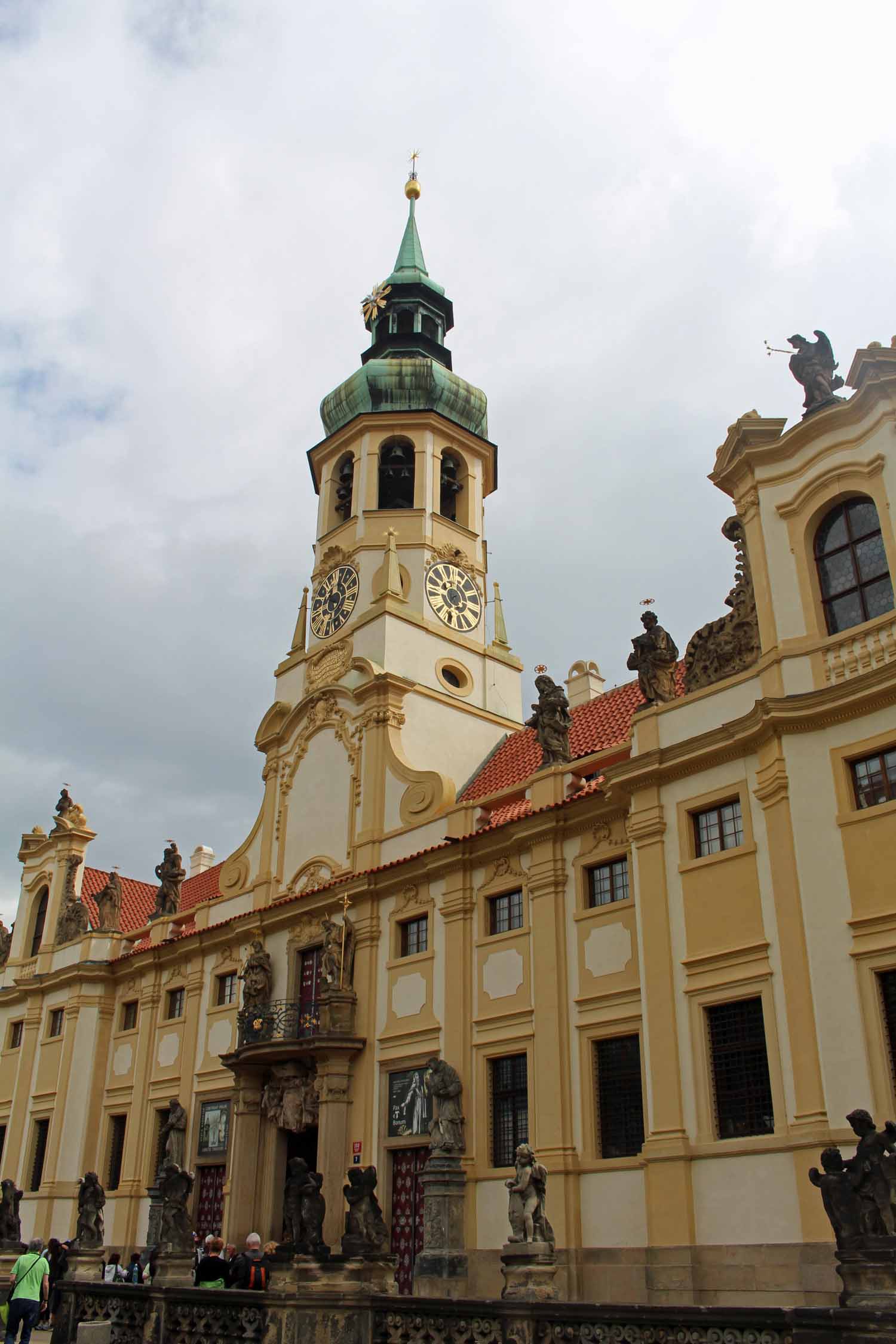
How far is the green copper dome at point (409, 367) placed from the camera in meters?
32.0

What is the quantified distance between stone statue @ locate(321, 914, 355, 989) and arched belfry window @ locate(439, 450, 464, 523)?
12.5m

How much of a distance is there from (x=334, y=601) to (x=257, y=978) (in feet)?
32.0

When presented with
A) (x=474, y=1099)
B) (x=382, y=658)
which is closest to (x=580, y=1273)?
(x=474, y=1099)

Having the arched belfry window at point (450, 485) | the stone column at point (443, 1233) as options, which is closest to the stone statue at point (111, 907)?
the arched belfry window at point (450, 485)

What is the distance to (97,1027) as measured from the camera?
3206 cm

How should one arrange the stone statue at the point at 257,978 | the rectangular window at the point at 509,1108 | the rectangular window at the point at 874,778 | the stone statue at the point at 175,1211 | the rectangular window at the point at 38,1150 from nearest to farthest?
the stone statue at the point at 175,1211 → the rectangular window at the point at 874,778 → the rectangular window at the point at 509,1108 → the stone statue at the point at 257,978 → the rectangular window at the point at 38,1150

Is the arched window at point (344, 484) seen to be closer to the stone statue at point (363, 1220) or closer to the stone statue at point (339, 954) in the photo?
the stone statue at point (339, 954)

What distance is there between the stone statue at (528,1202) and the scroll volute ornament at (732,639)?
25.5 feet

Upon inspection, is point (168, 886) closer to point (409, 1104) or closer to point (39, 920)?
point (39, 920)

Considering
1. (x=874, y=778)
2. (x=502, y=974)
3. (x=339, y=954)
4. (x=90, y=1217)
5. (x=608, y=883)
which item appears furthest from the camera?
(x=339, y=954)

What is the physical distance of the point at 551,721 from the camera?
861 inches

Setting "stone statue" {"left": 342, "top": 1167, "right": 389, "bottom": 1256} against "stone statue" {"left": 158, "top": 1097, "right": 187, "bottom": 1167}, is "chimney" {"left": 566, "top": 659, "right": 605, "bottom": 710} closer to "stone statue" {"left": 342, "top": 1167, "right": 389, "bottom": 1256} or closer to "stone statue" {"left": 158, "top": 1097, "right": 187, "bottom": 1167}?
"stone statue" {"left": 158, "top": 1097, "right": 187, "bottom": 1167}

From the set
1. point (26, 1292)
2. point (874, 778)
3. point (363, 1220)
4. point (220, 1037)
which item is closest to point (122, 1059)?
point (220, 1037)

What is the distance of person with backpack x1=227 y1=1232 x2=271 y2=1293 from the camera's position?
1354cm
